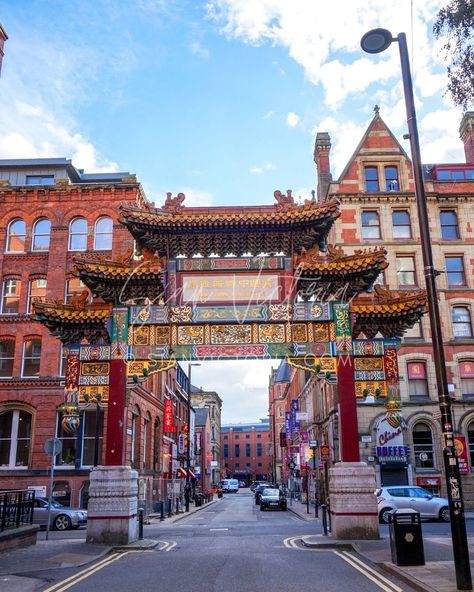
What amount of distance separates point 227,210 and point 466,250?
23.6 m

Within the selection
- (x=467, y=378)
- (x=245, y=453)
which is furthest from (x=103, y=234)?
(x=245, y=453)

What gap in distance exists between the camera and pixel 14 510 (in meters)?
16.1

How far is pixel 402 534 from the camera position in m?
11.6

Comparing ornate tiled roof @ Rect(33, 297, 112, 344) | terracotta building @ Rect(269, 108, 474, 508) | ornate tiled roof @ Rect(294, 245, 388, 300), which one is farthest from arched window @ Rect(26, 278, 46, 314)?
ornate tiled roof @ Rect(294, 245, 388, 300)

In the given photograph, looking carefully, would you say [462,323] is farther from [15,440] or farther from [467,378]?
[15,440]

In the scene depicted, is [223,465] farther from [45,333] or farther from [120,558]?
[120,558]

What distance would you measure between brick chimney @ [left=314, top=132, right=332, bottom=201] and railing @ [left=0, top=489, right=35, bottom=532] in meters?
31.4

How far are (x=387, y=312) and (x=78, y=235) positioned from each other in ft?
76.9

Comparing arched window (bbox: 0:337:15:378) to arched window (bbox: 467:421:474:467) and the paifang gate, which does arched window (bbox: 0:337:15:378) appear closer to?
the paifang gate

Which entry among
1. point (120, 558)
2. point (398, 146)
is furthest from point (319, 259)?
point (398, 146)

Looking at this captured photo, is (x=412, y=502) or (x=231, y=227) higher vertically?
(x=231, y=227)

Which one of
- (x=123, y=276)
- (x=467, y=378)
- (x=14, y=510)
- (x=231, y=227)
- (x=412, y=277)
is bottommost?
(x=14, y=510)

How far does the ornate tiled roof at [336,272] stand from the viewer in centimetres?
1769

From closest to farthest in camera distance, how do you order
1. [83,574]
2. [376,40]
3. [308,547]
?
[376,40] < [83,574] < [308,547]
